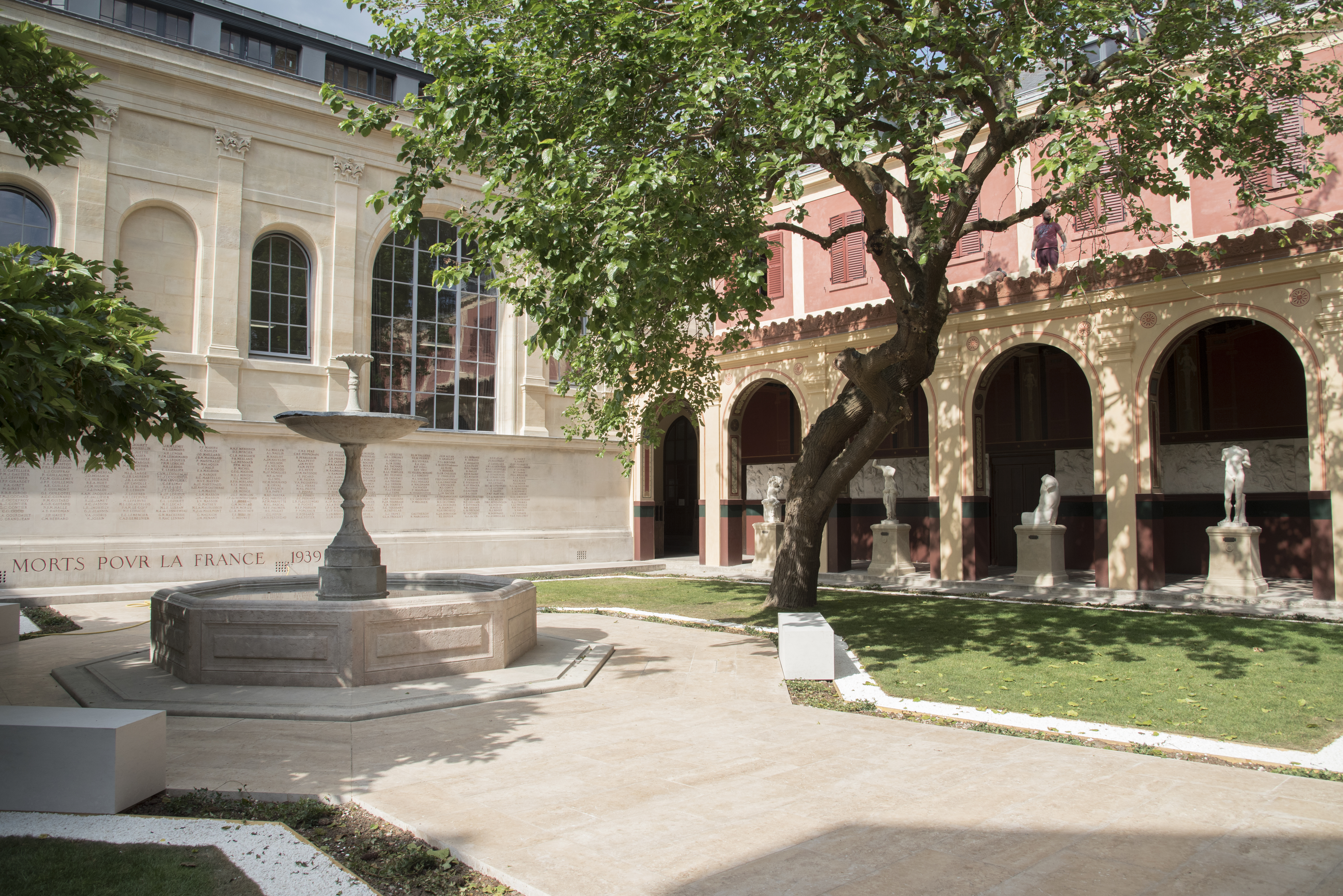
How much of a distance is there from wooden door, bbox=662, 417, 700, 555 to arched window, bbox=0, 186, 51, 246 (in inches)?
624

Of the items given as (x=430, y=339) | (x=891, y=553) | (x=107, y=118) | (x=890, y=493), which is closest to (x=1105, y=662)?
(x=891, y=553)

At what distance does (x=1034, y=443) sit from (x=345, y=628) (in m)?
15.7

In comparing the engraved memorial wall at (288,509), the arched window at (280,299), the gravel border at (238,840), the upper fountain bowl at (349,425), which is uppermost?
the arched window at (280,299)

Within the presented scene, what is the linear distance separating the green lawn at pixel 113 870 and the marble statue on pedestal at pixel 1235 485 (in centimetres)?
1454

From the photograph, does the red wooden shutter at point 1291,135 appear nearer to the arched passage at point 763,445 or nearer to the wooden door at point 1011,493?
the wooden door at point 1011,493

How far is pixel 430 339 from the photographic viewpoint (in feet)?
69.3

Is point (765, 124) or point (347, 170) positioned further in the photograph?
point (347, 170)

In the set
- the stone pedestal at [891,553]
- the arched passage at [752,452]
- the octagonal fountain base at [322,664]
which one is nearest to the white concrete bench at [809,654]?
the octagonal fountain base at [322,664]

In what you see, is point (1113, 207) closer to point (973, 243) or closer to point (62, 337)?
point (973, 243)

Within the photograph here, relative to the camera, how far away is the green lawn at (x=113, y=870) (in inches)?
140

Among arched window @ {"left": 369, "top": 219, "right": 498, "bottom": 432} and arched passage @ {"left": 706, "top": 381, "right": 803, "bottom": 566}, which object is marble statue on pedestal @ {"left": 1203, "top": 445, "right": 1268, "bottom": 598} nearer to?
arched passage @ {"left": 706, "top": 381, "right": 803, "bottom": 566}

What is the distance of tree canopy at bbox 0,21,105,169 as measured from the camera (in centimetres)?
678

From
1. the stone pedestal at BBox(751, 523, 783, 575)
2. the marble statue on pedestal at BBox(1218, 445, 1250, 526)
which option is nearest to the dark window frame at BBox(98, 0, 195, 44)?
the stone pedestal at BBox(751, 523, 783, 575)

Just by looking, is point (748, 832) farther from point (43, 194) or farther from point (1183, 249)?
point (43, 194)
